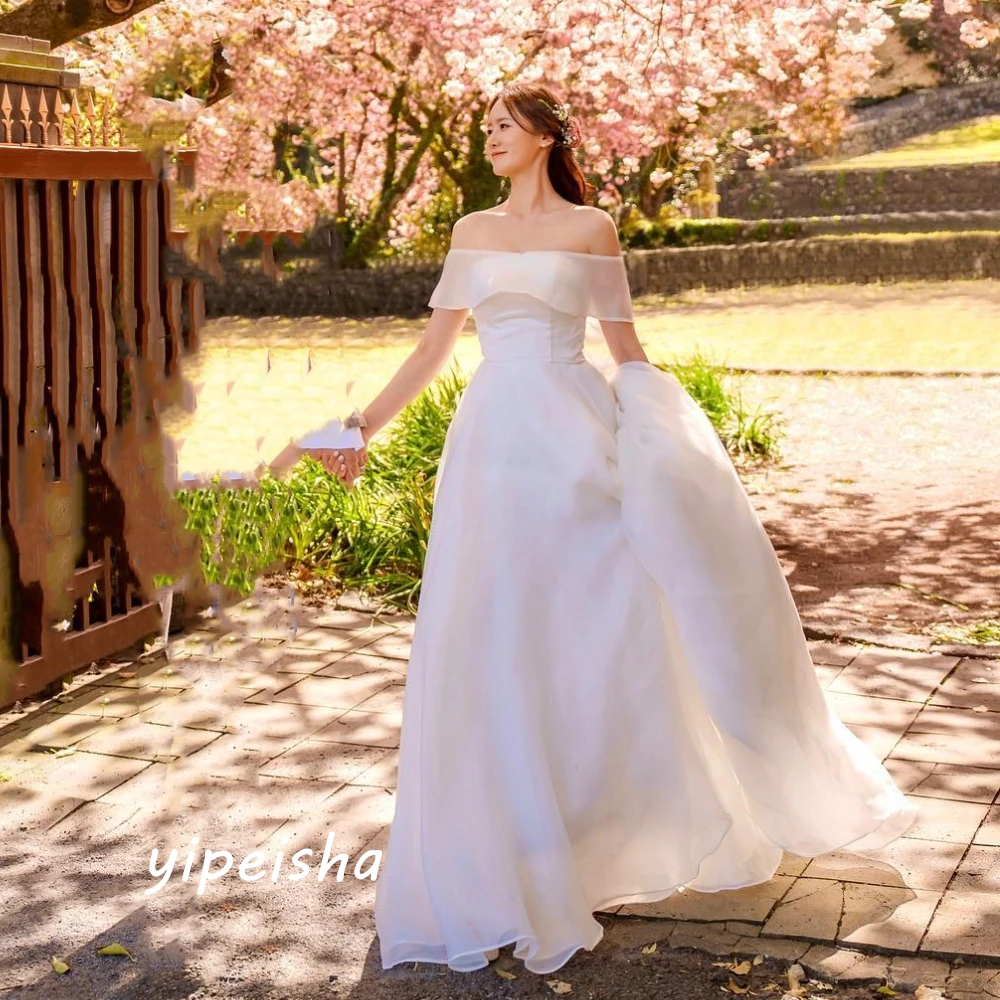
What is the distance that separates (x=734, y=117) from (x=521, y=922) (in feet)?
83.0

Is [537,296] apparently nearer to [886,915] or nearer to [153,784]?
[886,915]

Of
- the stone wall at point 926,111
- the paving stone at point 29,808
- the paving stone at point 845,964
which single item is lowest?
the paving stone at point 29,808

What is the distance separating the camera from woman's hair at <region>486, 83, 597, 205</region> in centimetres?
380

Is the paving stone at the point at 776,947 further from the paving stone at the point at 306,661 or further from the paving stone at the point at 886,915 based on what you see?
the paving stone at the point at 306,661

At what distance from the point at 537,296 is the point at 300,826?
5.92ft

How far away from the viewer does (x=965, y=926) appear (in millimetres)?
3688

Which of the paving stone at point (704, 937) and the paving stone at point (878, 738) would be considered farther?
the paving stone at point (878, 738)

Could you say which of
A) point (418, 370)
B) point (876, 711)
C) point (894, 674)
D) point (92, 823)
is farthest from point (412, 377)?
point (894, 674)

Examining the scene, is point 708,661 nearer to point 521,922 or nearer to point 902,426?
point 521,922

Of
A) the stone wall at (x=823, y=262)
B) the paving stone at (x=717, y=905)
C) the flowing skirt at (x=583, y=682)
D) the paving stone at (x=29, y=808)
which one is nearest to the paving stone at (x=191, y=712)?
the paving stone at (x=29, y=808)

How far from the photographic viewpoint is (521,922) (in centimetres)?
347

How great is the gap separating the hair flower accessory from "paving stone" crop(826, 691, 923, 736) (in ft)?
7.91

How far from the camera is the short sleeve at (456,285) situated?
3.87 meters

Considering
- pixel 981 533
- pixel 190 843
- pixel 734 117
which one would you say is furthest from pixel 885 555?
pixel 734 117
